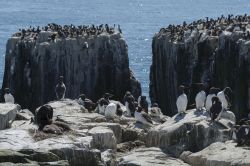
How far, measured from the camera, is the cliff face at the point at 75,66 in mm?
52000

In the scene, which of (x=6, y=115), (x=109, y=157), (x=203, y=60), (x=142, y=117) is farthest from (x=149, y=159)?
(x=203, y=60)

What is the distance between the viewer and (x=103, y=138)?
94.0 ft

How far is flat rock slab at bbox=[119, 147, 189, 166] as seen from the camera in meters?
25.6

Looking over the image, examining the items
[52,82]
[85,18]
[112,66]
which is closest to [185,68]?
[112,66]

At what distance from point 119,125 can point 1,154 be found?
972cm

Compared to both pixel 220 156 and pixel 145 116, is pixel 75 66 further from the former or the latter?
pixel 220 156

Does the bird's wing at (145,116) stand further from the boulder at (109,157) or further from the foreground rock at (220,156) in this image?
the foreground rock at (220,156)

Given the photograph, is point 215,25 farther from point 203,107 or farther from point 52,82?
point 203,107

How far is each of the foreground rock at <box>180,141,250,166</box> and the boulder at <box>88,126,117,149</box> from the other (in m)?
3.16

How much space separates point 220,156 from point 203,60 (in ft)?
71.8

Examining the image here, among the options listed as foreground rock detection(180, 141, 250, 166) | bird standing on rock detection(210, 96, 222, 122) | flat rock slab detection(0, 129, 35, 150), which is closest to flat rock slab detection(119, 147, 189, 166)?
foreground rock detection(180, 141, 250, 166)

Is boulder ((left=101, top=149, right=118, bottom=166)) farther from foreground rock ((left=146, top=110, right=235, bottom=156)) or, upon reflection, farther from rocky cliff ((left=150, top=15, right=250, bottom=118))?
rocky cliff ((left=150, top=15, right=250, bottom=118))

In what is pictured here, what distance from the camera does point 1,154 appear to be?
22.2m

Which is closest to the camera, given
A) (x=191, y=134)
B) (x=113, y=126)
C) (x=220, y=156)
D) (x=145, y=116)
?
(x=220, y=156)
